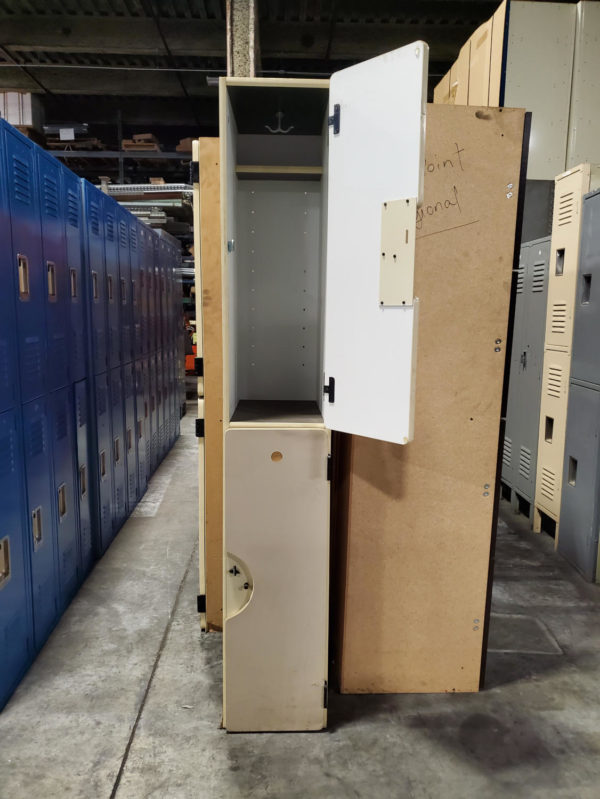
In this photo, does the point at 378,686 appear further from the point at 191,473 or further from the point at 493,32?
the point at 191,473

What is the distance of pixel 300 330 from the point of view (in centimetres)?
235

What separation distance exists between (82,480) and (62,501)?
1.13ft

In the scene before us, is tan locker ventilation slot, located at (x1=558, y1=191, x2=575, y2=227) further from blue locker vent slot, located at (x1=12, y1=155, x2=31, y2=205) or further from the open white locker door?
blue locker vent slot, located at (x1=12, y1=155, x2=31, y2=205)

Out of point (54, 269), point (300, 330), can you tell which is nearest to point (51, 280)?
point (54, 269)

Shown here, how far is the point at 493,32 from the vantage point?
6.26 feet

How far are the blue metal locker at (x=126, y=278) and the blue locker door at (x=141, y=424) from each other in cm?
31

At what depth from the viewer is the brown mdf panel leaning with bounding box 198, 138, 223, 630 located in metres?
2.35

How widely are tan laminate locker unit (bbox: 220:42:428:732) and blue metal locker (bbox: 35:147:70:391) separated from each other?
3.07 feet

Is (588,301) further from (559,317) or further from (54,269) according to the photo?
(54,269)

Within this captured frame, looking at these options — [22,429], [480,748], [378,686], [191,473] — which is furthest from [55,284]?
[191,473]

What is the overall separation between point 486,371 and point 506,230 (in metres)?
0.49

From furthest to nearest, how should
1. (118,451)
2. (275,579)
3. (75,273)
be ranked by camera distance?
1. (118,451)
2. (75,273)
3. (275,579)

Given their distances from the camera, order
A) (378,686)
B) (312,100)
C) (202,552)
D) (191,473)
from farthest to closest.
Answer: (191,473), (202,552), (378,686), (312,100)

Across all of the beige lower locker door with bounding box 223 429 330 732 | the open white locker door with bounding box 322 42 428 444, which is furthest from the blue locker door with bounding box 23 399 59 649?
the open white locker door with bounding box 322 42 428 444
